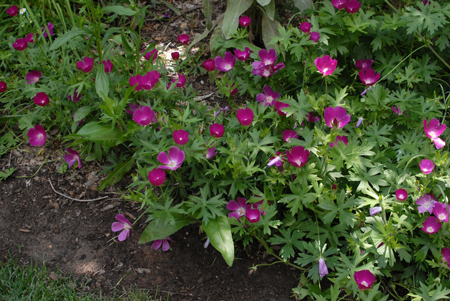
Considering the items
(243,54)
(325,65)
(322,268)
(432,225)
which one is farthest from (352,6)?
(322,268)

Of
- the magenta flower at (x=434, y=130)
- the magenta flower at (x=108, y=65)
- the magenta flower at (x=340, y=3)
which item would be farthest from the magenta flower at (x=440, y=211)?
the magenta flower at (x=108, y=65)

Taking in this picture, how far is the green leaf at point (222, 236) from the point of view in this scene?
1.94 metres

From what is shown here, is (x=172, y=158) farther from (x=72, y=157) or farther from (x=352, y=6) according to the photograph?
(x=352, y=6)

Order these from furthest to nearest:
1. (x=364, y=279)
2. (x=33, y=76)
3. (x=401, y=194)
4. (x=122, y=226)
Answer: (x=33, y=76), (x=122, y=226), (x=401, y=194), (x=364, y=279)

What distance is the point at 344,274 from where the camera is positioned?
179 cm

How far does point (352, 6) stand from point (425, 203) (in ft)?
4.25

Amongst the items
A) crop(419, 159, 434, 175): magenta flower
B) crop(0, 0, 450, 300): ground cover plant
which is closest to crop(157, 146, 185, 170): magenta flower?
crop(0, 0, 450, 300): ground cover plant

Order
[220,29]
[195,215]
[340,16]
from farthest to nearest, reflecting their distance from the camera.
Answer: [220,29]
[340,16]
[195,215]

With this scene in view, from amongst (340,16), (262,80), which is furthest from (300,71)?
(340,16)

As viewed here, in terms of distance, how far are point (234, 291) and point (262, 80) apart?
138 cm

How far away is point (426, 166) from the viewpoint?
1.89 meters

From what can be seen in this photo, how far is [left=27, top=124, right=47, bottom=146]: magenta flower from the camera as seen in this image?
99.5 inches

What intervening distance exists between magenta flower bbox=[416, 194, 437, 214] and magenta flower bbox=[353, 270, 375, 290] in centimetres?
44

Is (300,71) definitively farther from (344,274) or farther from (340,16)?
(344,274)
